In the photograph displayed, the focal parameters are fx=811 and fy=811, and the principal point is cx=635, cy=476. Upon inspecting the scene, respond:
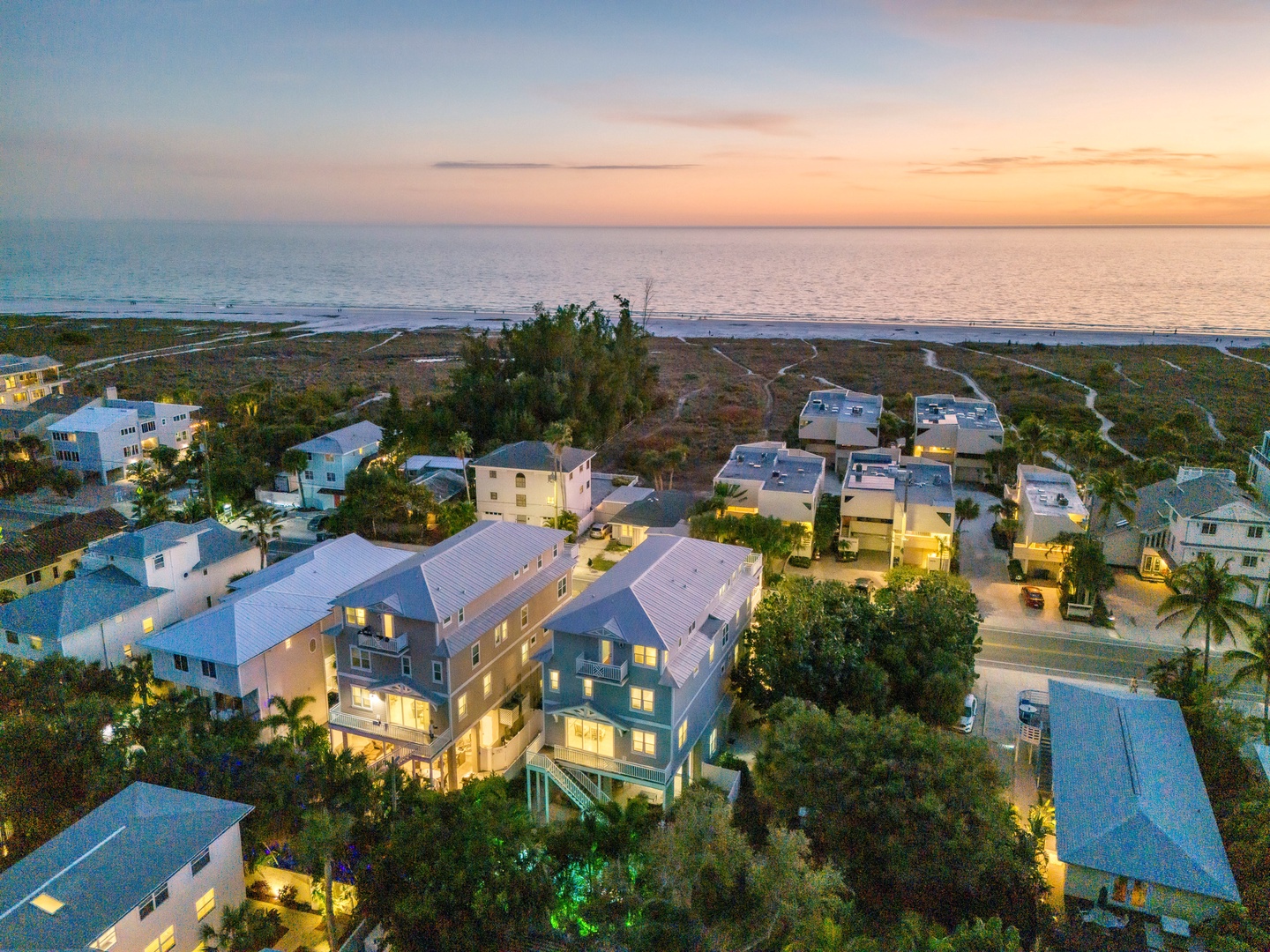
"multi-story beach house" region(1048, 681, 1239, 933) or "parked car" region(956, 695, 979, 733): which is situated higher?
"multi-story beach house" region(1048, 681, 1239, 933)

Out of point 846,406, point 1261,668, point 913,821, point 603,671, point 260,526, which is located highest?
point 846,406

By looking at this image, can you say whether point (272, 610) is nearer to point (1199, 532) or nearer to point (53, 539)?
point (53, 539)

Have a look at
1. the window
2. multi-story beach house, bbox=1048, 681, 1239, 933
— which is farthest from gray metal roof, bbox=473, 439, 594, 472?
the window

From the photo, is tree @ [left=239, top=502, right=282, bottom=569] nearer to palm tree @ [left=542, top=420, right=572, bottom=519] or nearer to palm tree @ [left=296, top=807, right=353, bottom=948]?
palm tree @ [left=542, top=420, right=572, bottom=519]

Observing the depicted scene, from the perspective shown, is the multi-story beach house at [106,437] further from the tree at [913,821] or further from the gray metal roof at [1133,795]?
the gray metal roof at [1133,795]

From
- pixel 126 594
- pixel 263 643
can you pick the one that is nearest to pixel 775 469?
pixel 263 643

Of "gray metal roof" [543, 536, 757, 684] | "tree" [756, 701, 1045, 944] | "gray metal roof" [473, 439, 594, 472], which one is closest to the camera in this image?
"tree" [756, 701, 1045, 944]

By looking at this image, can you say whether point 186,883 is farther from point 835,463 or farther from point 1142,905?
point 835,463

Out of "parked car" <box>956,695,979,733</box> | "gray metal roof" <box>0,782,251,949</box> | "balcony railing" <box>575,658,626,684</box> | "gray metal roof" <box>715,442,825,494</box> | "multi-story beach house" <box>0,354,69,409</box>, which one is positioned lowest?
"parked car" <box>956,695,979,733</box>
